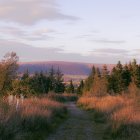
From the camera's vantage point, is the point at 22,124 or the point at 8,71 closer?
the point at 22,124

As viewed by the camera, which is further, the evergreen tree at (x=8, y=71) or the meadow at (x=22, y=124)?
the evergreen tree at (x=8, y=71)

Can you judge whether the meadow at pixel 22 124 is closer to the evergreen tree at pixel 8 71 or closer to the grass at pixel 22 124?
the grass at pixel 22 124

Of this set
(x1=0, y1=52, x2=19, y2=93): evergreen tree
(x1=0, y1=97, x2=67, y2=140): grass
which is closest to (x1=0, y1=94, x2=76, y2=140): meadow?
(x1=0, y1=97, x2=67, y2=140): grass

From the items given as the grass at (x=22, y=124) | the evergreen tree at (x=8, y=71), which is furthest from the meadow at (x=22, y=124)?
the evergreen tree at (x=8, y=71)

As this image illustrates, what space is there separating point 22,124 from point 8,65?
14180 mm

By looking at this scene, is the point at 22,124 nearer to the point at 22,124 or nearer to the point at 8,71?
the point at 22,124

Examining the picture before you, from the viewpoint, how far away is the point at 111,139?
17000 mm

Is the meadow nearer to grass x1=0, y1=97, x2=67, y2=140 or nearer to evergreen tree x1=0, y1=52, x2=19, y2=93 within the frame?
grass x1=0, y1=97, x2=67, y2=140

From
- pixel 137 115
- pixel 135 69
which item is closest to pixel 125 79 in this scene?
pixel 135 69

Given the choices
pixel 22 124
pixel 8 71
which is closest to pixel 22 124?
pixel 22 124

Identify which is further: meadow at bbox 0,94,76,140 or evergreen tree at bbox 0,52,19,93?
evergreen tree at bbox 0,52,19,93

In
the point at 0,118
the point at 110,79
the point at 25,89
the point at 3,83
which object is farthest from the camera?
the point at 110,79

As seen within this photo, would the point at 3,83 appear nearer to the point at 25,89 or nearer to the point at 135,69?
the point at 25,89

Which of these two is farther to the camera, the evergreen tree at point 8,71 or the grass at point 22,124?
the evergreen tree at point 8,71
